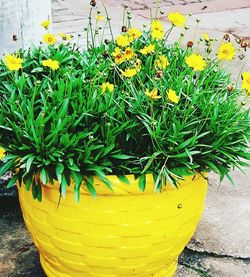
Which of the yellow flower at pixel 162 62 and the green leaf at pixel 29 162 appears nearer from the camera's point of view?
the green leaf at pixel 29 162

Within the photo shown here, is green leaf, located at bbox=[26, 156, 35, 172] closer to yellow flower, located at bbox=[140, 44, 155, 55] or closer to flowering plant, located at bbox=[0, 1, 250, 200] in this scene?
flowering plant, located at bbox=[0, 1, 250, 200]

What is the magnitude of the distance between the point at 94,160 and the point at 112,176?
0.28 feet

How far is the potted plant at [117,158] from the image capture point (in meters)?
2.20

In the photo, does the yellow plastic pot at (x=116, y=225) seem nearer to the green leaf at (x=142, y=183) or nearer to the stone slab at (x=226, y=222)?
the green leaf at (x=142, y=183)

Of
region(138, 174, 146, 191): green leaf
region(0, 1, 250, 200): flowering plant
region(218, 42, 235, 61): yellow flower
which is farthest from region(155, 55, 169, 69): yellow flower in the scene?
region(138, 174, 146, 191): green leaf

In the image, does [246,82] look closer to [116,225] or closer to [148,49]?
[148,49]

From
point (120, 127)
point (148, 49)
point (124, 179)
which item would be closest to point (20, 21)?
point (148, 49)

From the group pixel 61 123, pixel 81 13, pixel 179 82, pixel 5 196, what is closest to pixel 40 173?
pixel 61 123

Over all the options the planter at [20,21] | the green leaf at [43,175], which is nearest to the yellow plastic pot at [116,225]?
the green leaf at [43,175]

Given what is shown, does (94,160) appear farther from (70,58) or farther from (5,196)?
(5,196)

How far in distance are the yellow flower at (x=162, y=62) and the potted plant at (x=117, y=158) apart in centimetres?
8

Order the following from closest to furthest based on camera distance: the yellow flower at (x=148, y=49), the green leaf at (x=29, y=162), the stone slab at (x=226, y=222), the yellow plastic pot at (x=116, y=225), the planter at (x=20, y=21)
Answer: the green leaf at (x=29, y=162) → the yellow plastic pot at (x=116, y=225) → the yellow flower at (x=148, y=49) → the stone slab at (x=226, y=222) → the planter at (x=20, y=21)

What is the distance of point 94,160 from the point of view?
7.17ft

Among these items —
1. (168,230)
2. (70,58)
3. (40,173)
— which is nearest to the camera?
(40,173)
